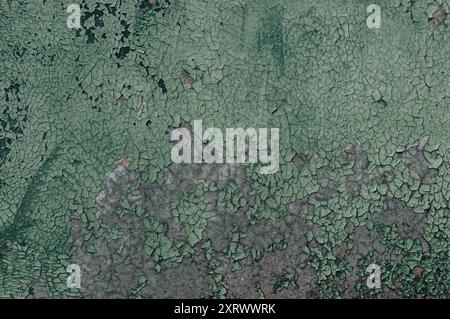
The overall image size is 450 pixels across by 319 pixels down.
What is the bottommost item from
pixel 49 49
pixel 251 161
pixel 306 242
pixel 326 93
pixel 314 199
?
pixel 306 242

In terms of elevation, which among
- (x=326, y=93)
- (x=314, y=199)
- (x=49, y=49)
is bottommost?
(x=314, y=199)

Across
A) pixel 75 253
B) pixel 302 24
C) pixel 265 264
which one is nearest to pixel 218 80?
pixel 302 24

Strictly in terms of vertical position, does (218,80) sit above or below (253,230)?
above

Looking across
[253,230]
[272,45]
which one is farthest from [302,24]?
[253,230]

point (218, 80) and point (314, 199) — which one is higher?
point (218, 80)

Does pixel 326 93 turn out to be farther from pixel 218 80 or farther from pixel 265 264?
pixel 265 264

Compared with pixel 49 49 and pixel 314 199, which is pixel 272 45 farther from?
pixel 49 49
